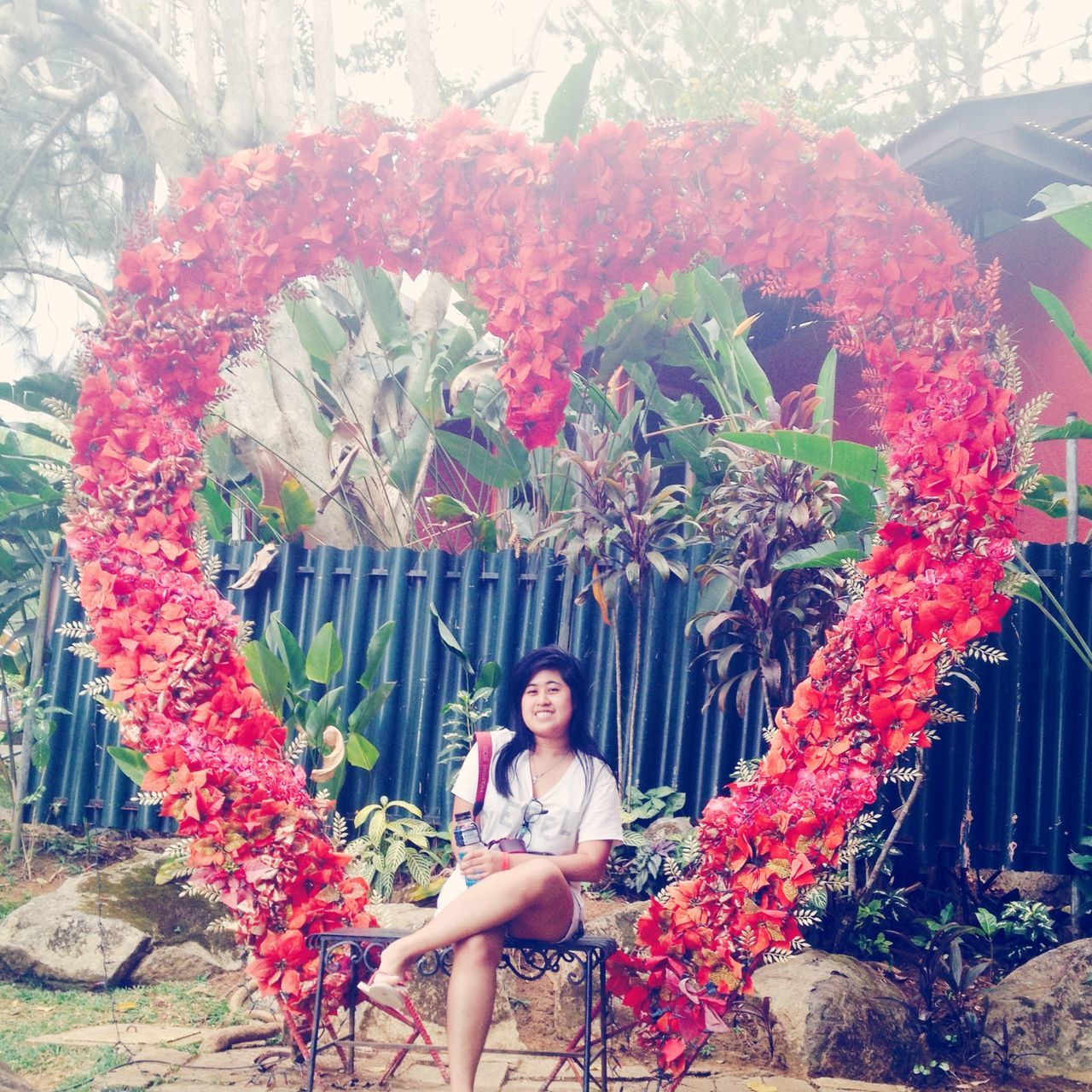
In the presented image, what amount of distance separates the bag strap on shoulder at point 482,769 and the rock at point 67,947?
181cm

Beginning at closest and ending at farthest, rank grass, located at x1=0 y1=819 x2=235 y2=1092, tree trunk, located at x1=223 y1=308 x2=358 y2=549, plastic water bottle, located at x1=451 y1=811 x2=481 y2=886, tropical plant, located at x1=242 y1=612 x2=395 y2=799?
plastic water bottle, located at x1=451 y1=811 x2=481 y2=886 < grass, located at x1=0 y1=819 x2=235 y2=1092 < tropical plant, located at x1=242 y1=612 x2=395 y2=799 < tree trunk, located at x1=223 y1=308 x2=358 y2=549

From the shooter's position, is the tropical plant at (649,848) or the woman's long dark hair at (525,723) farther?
the tropical plant at (649,848)

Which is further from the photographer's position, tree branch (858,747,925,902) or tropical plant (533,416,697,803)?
tropical plant (533,416,697,803)

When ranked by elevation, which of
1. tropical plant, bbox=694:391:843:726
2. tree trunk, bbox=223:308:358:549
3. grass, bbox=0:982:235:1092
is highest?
tree trunk, bbox=223:308:358:549

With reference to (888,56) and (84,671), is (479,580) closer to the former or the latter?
(84,671)

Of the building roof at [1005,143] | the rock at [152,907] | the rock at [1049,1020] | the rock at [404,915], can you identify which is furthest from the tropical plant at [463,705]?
the building roof at [1005,143]

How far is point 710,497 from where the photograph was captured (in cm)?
445

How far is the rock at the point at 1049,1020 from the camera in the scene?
124 inches

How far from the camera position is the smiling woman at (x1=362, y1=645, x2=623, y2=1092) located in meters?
2.43

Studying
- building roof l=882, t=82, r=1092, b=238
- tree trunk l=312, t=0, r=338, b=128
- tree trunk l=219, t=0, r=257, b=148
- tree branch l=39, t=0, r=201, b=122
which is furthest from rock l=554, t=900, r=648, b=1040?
tree trunk l=312, t=0, r=338, b=128

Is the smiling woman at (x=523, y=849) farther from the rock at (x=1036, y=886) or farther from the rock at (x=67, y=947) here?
the rock at (x=1036, y=886)

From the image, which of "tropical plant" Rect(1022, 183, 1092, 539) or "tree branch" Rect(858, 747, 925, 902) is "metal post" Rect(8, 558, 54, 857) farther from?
"tropical plant" Rect(1022, 183, 1092, 539)

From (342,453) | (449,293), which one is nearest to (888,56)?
(449,293)

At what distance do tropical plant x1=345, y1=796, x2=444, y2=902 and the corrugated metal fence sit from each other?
18cm
